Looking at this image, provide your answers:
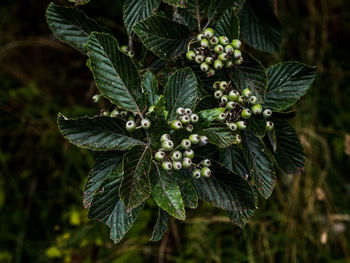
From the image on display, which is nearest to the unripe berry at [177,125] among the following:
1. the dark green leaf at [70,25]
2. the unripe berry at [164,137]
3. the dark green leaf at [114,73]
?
the unripe berry at [164,137]

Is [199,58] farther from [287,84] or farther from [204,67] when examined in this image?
[287,84]

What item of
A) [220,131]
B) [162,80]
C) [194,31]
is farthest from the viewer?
[194,31]

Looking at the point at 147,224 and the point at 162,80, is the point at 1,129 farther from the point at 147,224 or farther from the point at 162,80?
the point at 162,80

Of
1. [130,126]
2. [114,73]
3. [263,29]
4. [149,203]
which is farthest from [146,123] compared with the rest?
[149,203]

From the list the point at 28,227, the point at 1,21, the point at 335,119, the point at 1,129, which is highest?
the point at 1,21

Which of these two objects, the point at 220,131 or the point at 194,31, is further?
the point at 194,31

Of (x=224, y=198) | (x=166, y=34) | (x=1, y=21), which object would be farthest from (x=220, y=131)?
(x=1, y=21)
